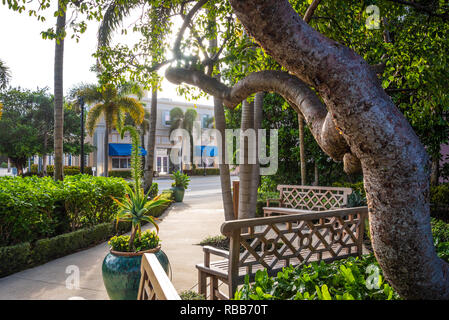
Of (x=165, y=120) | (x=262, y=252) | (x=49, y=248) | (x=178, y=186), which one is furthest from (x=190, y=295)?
(x=165, y=120)

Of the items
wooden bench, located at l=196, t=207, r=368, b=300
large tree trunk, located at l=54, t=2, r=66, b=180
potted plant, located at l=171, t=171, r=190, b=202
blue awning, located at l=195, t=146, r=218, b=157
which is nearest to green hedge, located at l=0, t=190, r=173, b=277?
wooden bench, located at l=196, t=207, r=368, b=300

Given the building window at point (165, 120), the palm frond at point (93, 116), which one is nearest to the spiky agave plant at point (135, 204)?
the palm frond at point (93, 116)

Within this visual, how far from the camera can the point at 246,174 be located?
7594mm

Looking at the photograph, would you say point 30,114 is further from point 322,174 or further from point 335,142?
point 335,142

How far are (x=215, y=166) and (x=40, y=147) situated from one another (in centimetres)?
2988

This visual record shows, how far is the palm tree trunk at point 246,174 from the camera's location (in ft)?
24.6

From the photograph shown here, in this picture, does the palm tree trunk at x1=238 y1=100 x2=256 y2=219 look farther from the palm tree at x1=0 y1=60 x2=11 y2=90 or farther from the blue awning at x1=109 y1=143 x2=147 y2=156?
the blue awning at x1=109 y1=143 x2=147 y2=156

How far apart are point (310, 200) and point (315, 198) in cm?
37

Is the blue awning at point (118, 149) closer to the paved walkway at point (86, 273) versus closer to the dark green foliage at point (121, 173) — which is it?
the dark green foliage at point (121, 173)

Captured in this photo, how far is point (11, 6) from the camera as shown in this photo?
3479 mm

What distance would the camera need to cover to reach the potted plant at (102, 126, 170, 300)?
4.36 meters

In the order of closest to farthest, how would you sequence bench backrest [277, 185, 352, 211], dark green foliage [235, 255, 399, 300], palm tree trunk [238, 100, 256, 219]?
dark green foliage [235, 255, 399, 300] < palm tree trunk [238, 100, 256, 219] < bench backrest [277, 185, 352, 211]

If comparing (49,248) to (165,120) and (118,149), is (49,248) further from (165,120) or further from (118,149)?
(165,120)

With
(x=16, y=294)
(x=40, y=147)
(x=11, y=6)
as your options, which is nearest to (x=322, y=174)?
(x=16, y=294)
